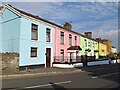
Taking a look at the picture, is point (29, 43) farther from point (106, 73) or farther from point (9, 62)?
point (106, 73)

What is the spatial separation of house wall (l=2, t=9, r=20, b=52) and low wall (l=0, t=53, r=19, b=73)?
2.79 m

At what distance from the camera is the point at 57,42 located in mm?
30094

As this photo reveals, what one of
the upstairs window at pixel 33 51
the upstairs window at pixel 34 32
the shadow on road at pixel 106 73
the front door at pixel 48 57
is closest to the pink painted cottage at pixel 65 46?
the front door at pixel 48 57

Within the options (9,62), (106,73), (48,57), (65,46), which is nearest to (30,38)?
(48,57)

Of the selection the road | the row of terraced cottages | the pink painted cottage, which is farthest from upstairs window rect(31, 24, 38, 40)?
the road

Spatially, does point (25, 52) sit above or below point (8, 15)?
below

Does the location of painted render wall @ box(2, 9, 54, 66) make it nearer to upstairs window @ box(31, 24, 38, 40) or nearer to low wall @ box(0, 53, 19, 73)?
upstairs window @ box(31, 24, 38, 40)

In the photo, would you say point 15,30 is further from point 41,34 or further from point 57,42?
point 57,42

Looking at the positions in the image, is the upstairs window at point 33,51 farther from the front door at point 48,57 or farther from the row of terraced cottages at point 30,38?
the front door at point 48,57

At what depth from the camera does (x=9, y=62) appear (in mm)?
19734

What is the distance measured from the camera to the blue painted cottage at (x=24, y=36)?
75.7ft

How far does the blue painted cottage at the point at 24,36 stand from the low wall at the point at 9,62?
2.28 metres

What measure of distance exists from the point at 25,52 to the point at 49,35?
5883mm

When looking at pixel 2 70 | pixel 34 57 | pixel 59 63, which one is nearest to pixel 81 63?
pixel 59 63
